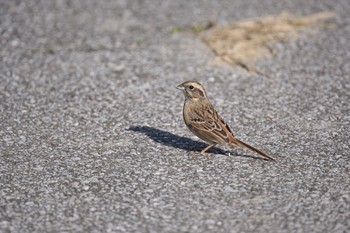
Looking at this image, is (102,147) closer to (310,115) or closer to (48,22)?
(310,115)


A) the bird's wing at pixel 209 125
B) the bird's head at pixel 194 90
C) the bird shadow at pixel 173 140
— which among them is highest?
the bird's head at pixel 194 90

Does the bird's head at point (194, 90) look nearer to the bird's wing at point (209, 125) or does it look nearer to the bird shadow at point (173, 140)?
the bird's wing at point (209, 125)

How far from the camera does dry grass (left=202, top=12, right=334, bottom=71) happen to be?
9.90 m

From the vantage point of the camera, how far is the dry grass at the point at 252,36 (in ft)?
32.5

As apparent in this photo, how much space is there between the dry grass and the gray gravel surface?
7.7 inches

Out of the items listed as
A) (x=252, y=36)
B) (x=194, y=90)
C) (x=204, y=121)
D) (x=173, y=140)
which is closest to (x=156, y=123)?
(x=173, y=140)

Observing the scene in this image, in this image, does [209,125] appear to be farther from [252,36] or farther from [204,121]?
[252,36]

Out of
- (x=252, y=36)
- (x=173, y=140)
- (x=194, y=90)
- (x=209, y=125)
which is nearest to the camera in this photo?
(x=209, y=125)

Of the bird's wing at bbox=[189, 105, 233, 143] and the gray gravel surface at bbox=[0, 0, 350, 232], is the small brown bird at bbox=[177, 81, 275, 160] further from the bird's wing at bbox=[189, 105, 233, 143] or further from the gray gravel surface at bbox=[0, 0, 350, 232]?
the gray gravel surface at bbox=[0, 0, 350, 232]

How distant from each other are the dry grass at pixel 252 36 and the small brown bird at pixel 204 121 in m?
2.37

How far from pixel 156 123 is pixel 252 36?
306 centimetres

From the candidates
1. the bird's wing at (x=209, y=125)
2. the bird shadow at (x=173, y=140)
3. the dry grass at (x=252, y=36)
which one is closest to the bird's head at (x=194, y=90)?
the bird's wing at (x=209, y=125)

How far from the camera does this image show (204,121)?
279 inches

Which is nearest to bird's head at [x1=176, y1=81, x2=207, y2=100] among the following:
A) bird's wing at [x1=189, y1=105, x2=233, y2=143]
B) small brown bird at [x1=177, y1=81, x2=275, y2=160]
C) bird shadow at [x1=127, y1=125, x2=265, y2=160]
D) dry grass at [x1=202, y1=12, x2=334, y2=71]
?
small brown bird at [x1=177, y1=81, x2=275, y2=160]
